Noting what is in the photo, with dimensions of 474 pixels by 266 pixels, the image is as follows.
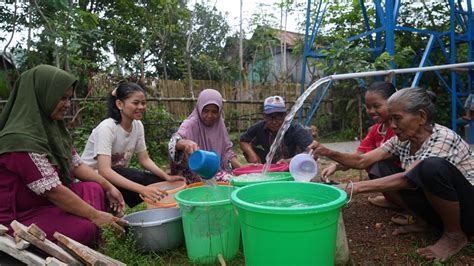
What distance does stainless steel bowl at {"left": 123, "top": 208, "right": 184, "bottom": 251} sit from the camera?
2.08 m

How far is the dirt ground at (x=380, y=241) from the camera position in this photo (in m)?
2.01

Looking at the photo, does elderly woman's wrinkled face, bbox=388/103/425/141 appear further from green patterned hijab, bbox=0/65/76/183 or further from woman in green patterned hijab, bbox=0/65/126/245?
green patterned hijab, bbox=0/65/76/183

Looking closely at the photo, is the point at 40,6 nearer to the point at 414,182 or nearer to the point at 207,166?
the point at 207,166

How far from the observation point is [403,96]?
1.98 meters

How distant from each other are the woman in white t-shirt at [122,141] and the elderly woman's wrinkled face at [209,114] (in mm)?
520

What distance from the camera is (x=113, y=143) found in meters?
2.83

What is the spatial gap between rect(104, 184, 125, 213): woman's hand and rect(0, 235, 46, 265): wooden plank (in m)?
0.73

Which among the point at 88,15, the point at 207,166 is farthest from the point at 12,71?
the point at 207,166

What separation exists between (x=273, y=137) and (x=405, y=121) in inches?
69.1

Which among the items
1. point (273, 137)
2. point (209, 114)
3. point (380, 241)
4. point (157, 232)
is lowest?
point (380, 241)

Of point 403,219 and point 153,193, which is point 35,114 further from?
point 403,219

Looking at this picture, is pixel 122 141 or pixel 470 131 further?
pixel 470 131

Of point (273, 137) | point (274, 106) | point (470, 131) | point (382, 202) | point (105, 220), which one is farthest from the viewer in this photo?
point (470, 131)

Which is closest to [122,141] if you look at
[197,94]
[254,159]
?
[254,159]
